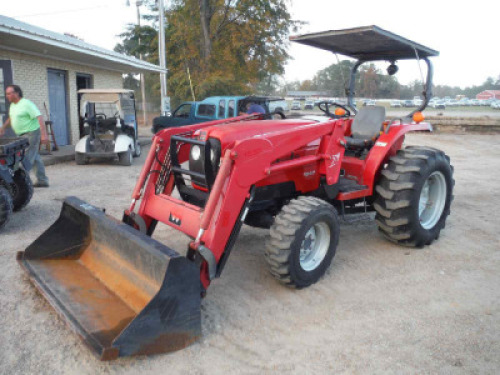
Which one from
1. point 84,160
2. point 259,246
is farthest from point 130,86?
point 259,246

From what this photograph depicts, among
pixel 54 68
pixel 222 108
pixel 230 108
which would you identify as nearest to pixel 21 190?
pixel 230 108

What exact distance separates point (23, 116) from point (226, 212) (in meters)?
4.78

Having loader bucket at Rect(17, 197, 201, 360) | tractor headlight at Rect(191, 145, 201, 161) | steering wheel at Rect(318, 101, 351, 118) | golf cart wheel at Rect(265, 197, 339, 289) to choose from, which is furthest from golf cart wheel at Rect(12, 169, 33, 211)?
steering wheel at Rect(318, 101, 351, 118)

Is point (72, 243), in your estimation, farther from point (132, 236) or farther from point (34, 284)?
point (132, 236)

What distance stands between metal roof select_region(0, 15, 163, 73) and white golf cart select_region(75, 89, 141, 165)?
55.5 inches

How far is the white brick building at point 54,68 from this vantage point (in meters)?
10.2

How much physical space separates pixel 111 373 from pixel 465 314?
8.79ft

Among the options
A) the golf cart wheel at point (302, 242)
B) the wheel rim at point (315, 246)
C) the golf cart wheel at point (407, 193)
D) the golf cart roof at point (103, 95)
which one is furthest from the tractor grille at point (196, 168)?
the golf cart roof at point (103, 95)

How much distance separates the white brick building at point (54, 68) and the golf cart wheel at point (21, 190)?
14.4 ft

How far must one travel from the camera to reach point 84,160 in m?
10.2

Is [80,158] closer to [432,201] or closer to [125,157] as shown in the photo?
[125,157]

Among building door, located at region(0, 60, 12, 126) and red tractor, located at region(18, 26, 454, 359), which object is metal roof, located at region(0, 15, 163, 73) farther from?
red tractor, located at region(18, 26, 454, 359)

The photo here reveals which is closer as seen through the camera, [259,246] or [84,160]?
[259,246]

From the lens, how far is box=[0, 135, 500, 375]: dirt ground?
274cm
